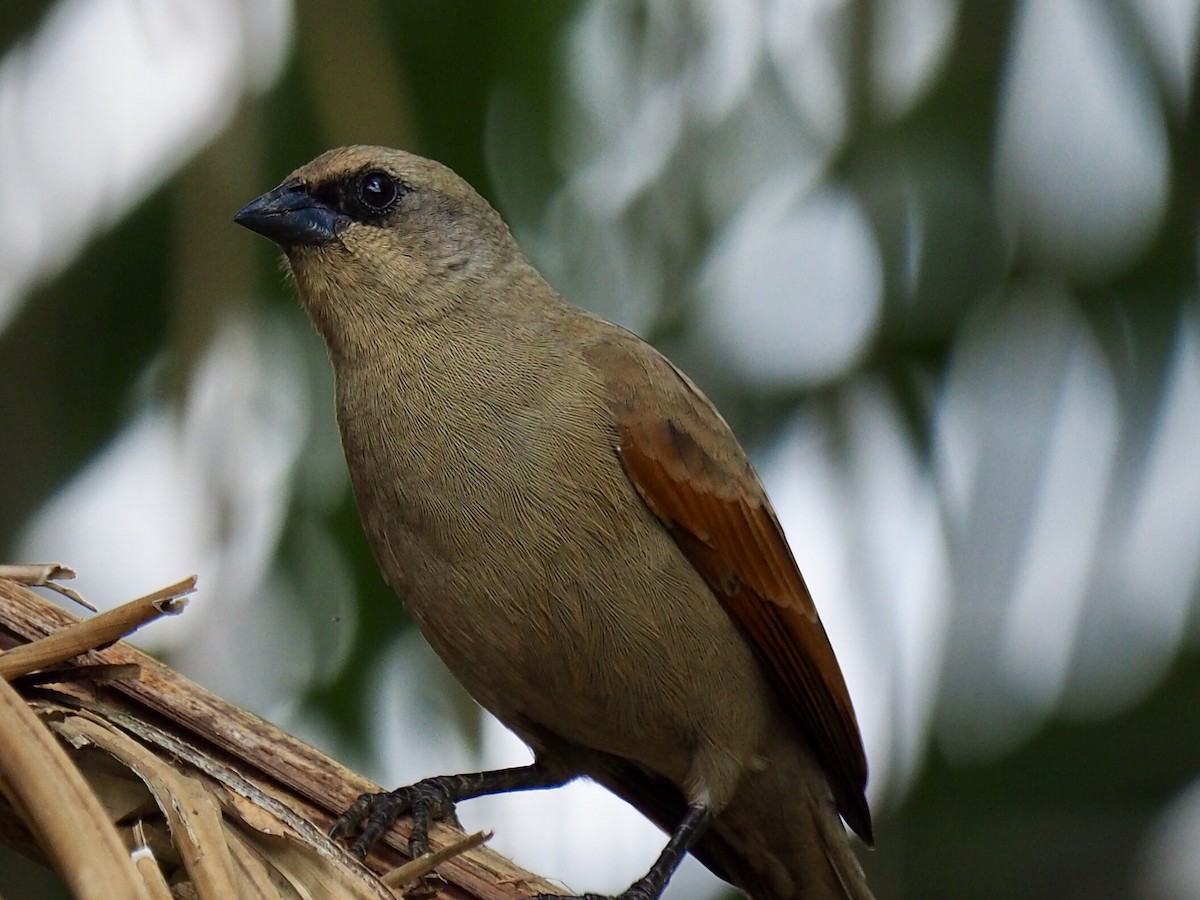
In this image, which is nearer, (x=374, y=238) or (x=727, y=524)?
(x=727, y=524)

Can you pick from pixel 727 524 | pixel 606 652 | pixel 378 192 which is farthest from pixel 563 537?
pixel 378 192

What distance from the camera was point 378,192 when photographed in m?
3.62

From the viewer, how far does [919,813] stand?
12.3 feet

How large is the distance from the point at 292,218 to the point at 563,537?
108 centimetres

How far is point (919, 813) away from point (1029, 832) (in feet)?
0.89

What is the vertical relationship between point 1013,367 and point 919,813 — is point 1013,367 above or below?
above

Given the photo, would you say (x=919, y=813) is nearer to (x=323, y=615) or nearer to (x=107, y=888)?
(x=323, y=615)

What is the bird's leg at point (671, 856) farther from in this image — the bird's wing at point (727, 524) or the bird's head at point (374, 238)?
the bird's head at point (374, 238)

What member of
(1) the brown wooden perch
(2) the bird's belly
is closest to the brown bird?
(2) the bird's belly

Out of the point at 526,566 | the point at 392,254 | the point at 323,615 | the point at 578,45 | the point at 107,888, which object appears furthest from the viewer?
the point at 578,45

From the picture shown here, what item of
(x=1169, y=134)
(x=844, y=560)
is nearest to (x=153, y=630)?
(x=844, y=560)

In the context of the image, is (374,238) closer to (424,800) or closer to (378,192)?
(378,192)

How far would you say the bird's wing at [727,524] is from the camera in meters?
3.32

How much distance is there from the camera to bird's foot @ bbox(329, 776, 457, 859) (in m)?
2.90
